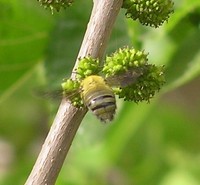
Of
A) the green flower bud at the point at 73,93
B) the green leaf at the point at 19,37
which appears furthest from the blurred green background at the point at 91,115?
the green flower bud at the point at 73,93

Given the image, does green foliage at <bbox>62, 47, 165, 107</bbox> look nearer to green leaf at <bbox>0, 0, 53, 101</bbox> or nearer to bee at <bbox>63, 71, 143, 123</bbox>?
bee at <bbox>63, 71, 143, 123</bbox>

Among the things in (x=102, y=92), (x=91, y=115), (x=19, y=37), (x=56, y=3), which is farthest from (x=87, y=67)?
(x=19, y=37)

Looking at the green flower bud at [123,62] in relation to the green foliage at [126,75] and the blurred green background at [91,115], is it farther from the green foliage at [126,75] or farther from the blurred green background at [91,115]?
the blurred green background at [91,115]

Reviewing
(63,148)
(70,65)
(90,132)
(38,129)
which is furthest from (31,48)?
(38,129)

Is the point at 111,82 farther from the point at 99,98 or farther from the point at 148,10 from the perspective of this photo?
the point at 148,10

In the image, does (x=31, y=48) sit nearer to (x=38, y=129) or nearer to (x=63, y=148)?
(x=63, y=148)

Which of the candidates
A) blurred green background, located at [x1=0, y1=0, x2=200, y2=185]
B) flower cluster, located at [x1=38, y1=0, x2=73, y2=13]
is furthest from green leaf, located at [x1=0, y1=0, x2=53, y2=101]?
flower cluster, located at [x1=38, y1=0, x2=73, y2=13]
